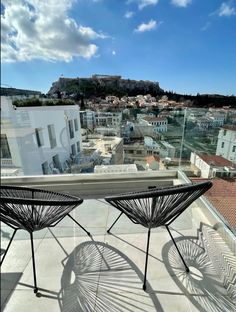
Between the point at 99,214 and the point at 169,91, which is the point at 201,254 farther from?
the point at 169,91

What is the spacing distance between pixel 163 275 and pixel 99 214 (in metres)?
1.05

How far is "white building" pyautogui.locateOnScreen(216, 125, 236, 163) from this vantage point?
2.21 metres

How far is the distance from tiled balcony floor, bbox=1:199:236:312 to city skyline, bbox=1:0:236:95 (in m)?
1.83

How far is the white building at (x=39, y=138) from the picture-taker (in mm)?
2771

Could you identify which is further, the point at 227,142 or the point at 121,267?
the point at 227,142

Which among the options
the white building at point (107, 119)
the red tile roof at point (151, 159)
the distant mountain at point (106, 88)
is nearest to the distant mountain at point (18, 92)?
the distant mountain at point (106, 88)

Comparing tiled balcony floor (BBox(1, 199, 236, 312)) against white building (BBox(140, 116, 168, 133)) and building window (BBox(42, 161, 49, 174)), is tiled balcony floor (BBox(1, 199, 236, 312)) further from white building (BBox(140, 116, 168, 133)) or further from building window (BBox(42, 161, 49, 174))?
white building (BBox(140, 116, 168, 133))

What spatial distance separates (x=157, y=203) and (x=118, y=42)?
2431 millimetres

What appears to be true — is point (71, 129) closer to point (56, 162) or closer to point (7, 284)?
point (56, 162)

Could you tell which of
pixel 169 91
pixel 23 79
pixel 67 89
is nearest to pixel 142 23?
pixel 169 91

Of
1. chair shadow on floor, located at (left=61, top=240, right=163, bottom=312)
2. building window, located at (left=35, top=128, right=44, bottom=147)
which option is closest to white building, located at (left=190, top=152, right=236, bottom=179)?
chair shadow on floor, located at (left=61, top=240, right=163, bottom=312)

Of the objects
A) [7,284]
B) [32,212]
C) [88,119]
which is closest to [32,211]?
[32,212]

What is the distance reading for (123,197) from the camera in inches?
52.2

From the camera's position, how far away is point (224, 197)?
7.10ft
